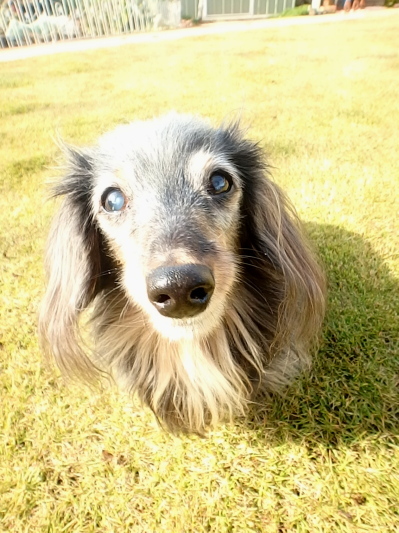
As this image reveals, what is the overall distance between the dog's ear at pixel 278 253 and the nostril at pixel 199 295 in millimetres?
486

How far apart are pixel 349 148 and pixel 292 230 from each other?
8.96ft

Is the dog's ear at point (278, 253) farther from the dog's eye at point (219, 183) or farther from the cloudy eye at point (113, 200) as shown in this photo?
the cloudy eye at point (113, 200)

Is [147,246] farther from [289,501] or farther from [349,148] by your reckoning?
[349,148]

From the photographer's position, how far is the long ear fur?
155 centimetres

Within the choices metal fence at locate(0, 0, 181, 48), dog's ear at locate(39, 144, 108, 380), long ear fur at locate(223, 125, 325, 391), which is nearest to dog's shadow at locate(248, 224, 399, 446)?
long ear fur at locate(223, 125, 325, 391)

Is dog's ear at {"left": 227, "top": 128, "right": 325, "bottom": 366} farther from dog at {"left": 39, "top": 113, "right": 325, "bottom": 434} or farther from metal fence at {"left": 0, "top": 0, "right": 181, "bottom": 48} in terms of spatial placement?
metal fence at {"left": 0, "top": 0, "right": 181, "bottom": 48}

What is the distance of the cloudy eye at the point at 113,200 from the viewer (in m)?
1.43

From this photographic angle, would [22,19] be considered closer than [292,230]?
No

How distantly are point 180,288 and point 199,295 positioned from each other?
3.3 inches

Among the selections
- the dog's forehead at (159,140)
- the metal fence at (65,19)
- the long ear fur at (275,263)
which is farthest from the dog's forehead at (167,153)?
the metal fence at (65,19)

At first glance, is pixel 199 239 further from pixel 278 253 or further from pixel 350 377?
pixel 350 377

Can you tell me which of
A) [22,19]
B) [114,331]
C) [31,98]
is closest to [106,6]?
[22,19]

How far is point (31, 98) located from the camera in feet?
22.2

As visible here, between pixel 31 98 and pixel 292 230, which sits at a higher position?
pixel 292 230
